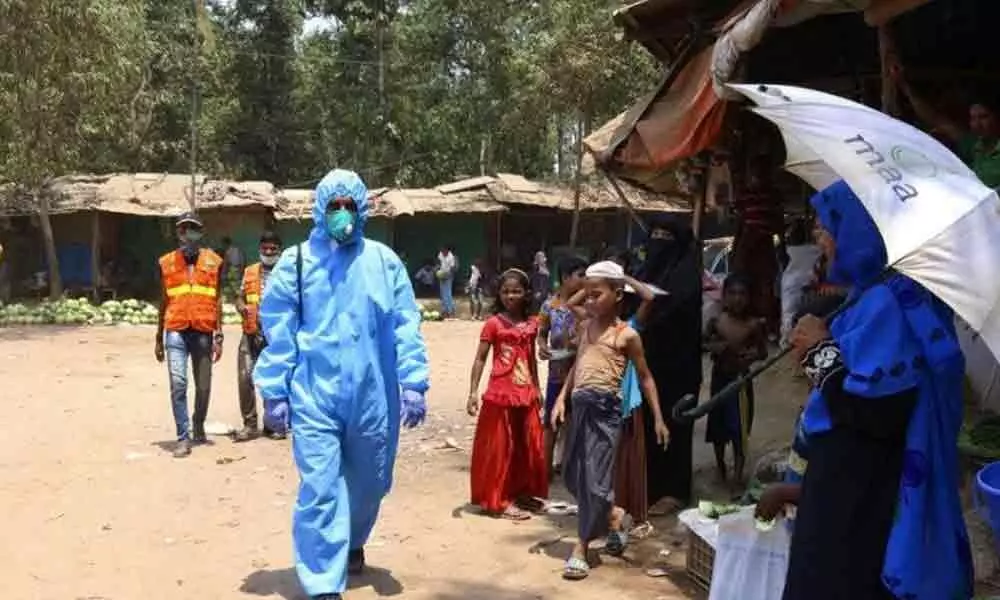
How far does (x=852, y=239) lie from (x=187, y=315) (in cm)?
634

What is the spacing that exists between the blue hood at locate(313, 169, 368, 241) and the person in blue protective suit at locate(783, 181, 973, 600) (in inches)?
102

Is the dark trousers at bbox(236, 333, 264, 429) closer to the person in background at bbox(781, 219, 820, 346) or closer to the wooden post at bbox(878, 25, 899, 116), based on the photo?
the person in background at bbox(781, 219, 820, 346)

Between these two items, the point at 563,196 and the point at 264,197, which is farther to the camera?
the point at 563,196

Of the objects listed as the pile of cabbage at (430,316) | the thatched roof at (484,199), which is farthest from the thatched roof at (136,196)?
the pile of cabbage at (430,316)

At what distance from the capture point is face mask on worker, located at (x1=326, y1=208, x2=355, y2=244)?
4785mm

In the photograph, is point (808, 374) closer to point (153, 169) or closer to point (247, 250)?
point (247, 250)

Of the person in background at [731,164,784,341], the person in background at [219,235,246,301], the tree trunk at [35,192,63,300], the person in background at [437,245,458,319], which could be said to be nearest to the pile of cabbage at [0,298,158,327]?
the tree trunk at [35,192,63,300]

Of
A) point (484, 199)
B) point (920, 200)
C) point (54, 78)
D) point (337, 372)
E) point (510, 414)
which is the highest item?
point (54, 78)

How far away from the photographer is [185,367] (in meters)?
8.11

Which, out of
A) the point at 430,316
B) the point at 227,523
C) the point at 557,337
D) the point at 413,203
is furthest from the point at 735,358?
the point at 413,203

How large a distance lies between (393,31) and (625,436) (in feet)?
87.1

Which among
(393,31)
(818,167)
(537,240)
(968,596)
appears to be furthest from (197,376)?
(393,31)

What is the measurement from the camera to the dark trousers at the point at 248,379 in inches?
351

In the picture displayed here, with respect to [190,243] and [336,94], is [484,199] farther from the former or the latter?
[190,243]
